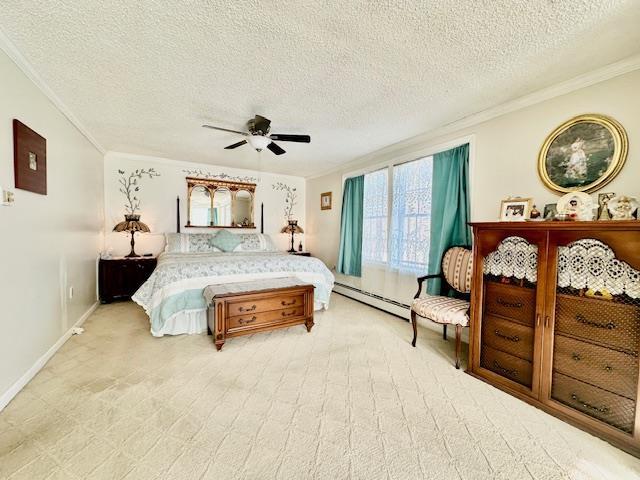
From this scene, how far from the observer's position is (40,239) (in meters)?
2.24

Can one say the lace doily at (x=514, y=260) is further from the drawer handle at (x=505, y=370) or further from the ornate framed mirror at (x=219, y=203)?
the ornate framed mirror at (x=219, y=203)

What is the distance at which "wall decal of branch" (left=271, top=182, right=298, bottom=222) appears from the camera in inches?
238

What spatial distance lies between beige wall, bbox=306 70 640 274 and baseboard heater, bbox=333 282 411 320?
63.6 inches

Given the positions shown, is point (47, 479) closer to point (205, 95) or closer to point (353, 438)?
point (353, 438)

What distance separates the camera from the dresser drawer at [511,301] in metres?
1.95

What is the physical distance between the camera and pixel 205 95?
8.17ft

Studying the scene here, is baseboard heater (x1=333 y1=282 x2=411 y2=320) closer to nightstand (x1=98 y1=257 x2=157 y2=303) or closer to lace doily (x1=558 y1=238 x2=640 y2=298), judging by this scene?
lace doily (x1=558 y1=238 x2=640 y2=298)

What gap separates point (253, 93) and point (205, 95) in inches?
18.2

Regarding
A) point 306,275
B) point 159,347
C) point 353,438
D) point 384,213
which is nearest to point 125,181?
point 159,347

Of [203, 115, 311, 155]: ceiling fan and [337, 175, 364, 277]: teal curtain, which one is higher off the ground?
→ [203, 115, 311, 155]: ceiling fan

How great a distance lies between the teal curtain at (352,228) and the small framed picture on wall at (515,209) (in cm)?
229

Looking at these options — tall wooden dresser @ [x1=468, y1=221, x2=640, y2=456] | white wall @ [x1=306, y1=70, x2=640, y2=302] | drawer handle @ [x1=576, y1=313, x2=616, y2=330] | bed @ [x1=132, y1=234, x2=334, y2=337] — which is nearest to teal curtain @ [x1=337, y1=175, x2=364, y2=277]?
bed @ [x1=132, y1=234, x2=334, y2=337]

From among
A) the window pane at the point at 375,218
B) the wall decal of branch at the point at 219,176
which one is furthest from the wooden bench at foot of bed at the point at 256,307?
the wall decal of branch at the point at 219,176

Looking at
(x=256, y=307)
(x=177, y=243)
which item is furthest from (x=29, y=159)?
(x=177, y=243)
